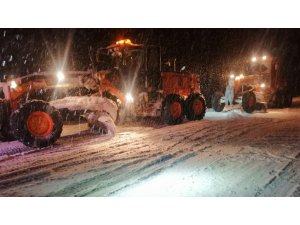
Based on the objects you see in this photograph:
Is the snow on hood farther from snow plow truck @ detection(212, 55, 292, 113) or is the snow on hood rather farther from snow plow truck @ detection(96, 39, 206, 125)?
snow plow truck @ detection(212, 55, 292, 113)

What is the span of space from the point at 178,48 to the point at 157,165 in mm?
13893

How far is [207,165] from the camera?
5359 millimetres

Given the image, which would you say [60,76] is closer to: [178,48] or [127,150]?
[127,150]

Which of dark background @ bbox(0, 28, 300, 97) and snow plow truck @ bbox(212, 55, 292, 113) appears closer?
dark background @ bbox(0, 28, 300, 97)

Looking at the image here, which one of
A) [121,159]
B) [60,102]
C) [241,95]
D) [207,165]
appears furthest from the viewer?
[241,95]

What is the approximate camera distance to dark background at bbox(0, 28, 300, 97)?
11.5 metres

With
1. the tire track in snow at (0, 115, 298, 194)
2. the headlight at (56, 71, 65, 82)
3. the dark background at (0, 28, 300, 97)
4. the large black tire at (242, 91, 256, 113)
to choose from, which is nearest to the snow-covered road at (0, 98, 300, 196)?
the tire track in snow at (0, 115, 298, 194)

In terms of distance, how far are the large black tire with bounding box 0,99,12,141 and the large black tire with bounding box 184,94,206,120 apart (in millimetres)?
6090

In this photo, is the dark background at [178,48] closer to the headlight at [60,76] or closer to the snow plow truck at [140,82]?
the snow plow truck at [140,82]

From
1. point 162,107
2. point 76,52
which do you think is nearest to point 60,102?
point 162,107

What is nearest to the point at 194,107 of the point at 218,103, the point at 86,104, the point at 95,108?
the point at 218,103

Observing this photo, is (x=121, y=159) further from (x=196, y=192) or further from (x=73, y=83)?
(x=73, y=83)

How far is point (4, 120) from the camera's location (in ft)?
24.0

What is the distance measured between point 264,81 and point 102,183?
47.1ft
